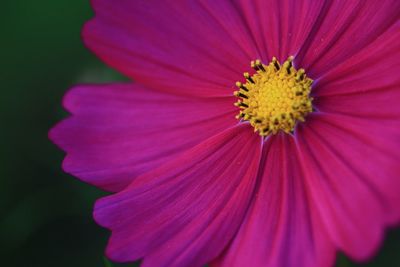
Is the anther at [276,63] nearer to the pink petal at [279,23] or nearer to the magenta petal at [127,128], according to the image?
the pink petal at [279,23]

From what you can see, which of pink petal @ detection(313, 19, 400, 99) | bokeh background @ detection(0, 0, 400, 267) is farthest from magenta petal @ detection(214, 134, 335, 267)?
bokeh background @ detection(0, 0, 400, 267)

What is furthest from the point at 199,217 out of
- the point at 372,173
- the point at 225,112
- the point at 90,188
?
the point at 90,188

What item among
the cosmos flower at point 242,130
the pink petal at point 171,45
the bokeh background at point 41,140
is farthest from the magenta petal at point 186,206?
the bokeh background at point 41,140

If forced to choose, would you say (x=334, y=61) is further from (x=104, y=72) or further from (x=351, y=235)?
(x=104, y=72)

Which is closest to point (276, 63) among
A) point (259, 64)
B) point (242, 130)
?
point (259, 64)

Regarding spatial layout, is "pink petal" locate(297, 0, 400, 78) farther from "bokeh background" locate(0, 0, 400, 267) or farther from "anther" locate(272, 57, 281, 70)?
"bokeh background" locate(0, 0, 400, 267)

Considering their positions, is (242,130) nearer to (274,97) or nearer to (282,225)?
(274,97)
